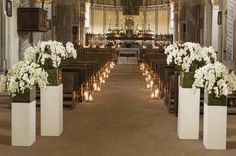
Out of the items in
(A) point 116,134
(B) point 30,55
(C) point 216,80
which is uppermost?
(B) point 30,55

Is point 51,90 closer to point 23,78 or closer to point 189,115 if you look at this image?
point 23,78

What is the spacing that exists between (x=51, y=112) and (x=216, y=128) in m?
2.98

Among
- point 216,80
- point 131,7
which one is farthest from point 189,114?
point 131,7

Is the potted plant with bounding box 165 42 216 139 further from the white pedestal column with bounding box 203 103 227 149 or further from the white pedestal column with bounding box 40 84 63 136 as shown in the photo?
the white pedestal column with bounding box 40 84 63 136

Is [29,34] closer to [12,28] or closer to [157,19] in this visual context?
[12,28]

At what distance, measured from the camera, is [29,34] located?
78.6ft

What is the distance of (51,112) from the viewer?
354 inches

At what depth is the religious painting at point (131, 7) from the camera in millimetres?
42844

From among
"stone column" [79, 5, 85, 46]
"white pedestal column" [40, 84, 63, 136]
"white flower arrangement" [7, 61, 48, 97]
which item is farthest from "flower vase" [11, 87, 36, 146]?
"stone column" [79, 5, 85, 46]

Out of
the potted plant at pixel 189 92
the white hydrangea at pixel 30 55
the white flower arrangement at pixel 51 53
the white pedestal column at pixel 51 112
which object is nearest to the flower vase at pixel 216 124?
the potted plant at pixel 189 92

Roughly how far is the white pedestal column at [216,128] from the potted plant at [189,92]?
2.12ft

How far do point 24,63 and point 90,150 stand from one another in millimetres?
1839

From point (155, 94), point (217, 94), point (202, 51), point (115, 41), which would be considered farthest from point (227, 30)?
point (115, 41)

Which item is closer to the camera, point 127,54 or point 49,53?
point 49,53
